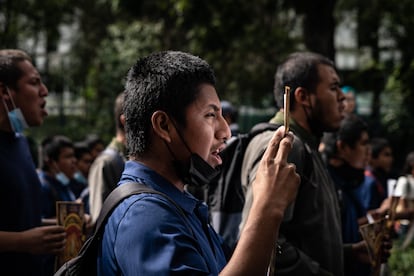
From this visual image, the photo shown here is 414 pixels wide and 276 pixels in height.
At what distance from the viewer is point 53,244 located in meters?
3.79

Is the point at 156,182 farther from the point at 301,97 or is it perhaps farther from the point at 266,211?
the point at 301,97

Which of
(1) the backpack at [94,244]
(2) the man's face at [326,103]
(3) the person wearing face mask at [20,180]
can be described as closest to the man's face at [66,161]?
(3) the person wearing face mask at [20,180]

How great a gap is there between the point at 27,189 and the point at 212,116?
71.0 inches

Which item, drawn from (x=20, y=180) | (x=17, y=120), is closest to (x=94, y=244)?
(x=20, y=180)

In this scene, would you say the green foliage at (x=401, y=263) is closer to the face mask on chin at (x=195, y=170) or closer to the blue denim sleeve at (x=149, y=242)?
the face mask on chin at (x=195, y=170)

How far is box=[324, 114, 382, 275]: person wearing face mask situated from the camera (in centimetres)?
552

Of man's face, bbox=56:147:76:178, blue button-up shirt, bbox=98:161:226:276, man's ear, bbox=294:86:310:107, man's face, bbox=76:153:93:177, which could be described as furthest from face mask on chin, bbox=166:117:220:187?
man's face, bbox=76:153:93:177

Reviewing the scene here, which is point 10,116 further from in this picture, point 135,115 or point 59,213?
point 135,115

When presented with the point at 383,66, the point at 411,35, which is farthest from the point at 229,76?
the point at 411,35

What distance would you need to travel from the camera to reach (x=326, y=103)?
14.1 ft

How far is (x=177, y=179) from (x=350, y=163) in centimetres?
353

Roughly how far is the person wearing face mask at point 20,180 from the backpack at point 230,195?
983 millimetres

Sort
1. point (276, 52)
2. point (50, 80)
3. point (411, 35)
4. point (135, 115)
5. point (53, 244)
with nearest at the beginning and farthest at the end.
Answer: point (135, 115) → point (53, 244) → point (411, 35) → point (276, 52) → point (50, 80)

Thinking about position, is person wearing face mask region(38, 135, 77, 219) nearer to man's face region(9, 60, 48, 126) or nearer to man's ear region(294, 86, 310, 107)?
man's face region(9, 60, 48, 126)
